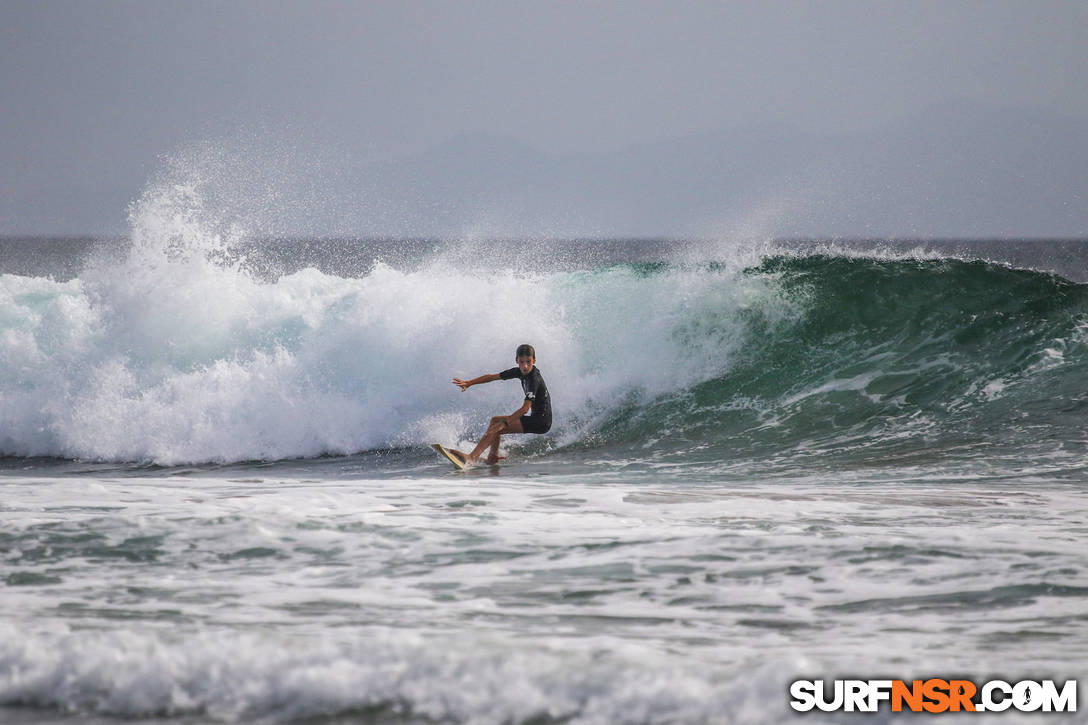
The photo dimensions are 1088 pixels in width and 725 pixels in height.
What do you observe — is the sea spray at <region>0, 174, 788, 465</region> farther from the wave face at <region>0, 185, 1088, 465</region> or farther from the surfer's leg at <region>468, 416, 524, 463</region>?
the surfer's leg at <region>468, 416, 524, 463</region>

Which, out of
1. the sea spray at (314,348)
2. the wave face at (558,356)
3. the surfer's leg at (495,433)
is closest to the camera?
the surfer's leg at (495,433)

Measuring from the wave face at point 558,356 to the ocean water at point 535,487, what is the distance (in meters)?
0.05

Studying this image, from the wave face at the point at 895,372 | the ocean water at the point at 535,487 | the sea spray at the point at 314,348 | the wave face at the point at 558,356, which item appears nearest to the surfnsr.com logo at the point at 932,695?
the ocean water at the point at 535,487

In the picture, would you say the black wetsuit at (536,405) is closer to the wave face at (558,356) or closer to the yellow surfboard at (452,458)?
the yellow surfboard at (452,458)

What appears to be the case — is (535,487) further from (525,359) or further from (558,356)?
(558,356)

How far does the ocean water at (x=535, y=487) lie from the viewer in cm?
384

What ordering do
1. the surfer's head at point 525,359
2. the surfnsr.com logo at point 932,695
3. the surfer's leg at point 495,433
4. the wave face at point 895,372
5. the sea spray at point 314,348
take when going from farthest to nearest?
the sea spray at point 314,348 < the wave face at point 895,372 < the surfer's leg at point 495,433 < the surfer's head at point 525,359 < the surfnsr.com logo at point 932,695

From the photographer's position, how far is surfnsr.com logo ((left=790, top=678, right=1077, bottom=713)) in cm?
342

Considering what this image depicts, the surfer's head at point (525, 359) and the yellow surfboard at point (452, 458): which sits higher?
the surfer's head at point (525, 359)

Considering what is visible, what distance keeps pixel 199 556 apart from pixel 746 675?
3.08m

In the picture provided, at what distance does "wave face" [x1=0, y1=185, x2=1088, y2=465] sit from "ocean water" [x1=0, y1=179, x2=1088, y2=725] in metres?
0.05

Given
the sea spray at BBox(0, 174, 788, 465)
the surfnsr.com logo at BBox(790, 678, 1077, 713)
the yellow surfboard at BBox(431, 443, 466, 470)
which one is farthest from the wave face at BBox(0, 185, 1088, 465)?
the surfnsr.com logo at BBox(790, 678, 1077, 713)

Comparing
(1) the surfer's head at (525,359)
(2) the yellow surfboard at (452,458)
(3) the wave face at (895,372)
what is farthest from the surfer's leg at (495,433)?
(3) the wave face at (895,372)

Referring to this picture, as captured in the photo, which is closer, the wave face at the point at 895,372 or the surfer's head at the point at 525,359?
the surfer's head at the point at 525,359
